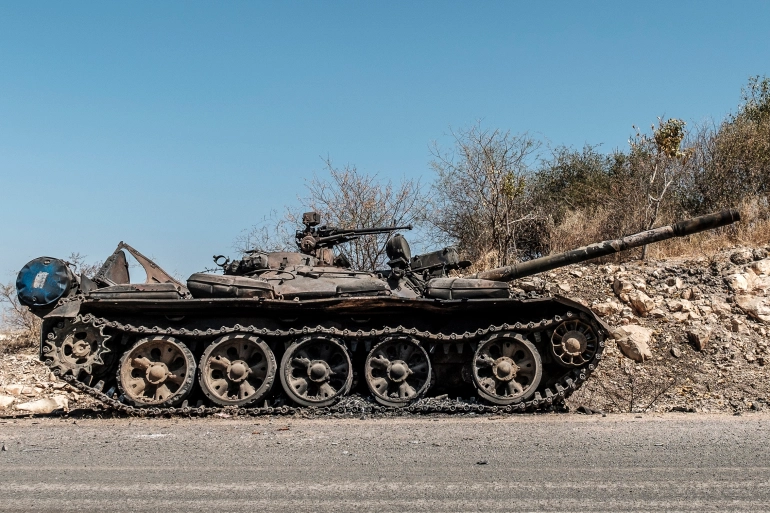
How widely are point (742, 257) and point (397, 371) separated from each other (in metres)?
10.6

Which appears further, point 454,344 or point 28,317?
point 28,317

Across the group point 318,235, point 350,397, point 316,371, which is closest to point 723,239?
point 318,235

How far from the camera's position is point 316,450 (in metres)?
8.68

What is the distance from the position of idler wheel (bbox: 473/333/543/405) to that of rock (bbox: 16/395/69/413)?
315 inches

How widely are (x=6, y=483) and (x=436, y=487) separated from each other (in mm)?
3934

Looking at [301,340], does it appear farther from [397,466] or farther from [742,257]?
[742,257]

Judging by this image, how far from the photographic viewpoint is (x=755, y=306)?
17453 millimetres

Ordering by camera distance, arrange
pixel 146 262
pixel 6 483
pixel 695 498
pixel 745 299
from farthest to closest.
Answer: pixel 745 299, pixel 146 262, pixel 6 483, pixel 695 498

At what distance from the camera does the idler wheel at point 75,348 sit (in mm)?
12297

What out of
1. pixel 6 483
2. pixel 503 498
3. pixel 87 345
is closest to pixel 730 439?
pixel 503 498

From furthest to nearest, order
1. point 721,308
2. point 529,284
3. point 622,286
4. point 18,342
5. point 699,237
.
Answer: point 18,342
point 699,237
point 529,284
point 622,286
point 721,308

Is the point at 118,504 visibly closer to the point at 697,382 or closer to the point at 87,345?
the point at 87,345

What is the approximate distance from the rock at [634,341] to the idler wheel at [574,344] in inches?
184

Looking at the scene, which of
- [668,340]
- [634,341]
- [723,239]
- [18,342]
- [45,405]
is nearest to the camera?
[45,405]
